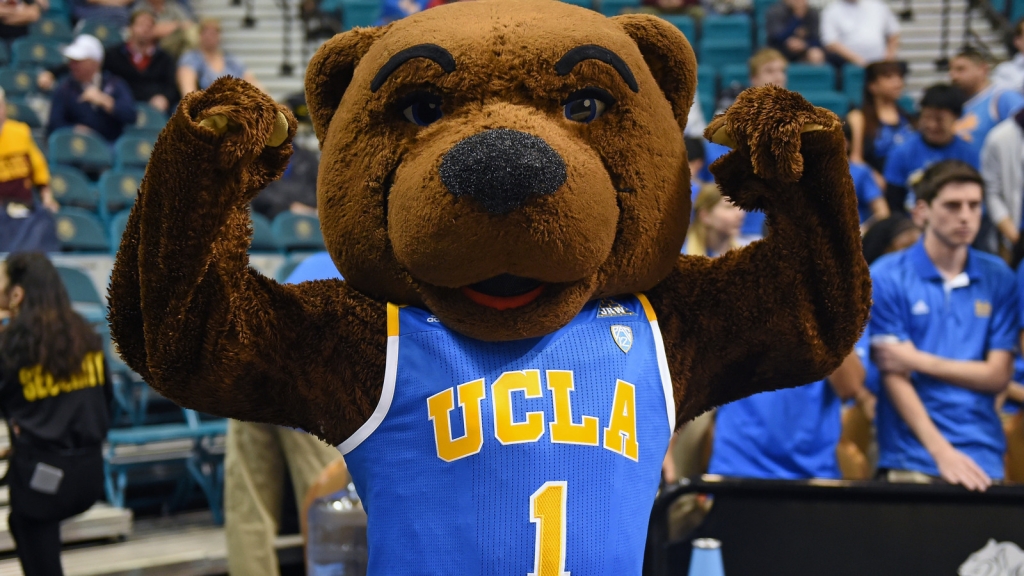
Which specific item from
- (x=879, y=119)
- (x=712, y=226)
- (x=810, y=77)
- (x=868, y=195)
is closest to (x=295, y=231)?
(x=712, y=226)

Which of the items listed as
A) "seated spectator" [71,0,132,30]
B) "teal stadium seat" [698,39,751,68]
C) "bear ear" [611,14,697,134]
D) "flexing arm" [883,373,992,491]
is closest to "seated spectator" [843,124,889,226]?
"flexing arm" [883,373,992,491]

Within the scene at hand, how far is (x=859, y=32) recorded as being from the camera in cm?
861

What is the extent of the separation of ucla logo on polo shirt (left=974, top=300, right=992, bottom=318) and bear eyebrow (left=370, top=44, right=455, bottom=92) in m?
2.53

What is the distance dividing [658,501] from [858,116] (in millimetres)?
4819

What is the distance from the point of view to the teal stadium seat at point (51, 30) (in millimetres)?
8172

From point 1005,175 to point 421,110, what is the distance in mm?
4751

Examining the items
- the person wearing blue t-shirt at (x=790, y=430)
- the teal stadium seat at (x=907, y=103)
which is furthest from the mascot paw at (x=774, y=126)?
the teal stadium seat at (x=907, y=103)

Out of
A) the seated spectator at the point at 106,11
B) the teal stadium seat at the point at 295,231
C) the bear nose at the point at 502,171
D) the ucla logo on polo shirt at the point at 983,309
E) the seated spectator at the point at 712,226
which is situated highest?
the bear nose at the point at 502,171

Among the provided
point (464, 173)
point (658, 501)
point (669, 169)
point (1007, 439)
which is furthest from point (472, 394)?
point (1007, 439)

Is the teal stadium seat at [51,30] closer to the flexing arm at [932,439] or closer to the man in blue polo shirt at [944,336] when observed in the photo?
the man in blue polo shirt at [944,336]

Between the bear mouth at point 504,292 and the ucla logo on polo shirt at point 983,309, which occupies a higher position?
the bear mouth at point 504,292

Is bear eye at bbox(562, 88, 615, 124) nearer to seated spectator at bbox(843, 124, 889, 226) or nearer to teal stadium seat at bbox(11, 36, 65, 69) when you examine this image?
seated spectator at bbox(843, 124, 889, 226)

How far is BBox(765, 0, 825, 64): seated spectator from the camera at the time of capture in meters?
8.66

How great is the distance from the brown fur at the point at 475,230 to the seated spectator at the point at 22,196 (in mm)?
4250
